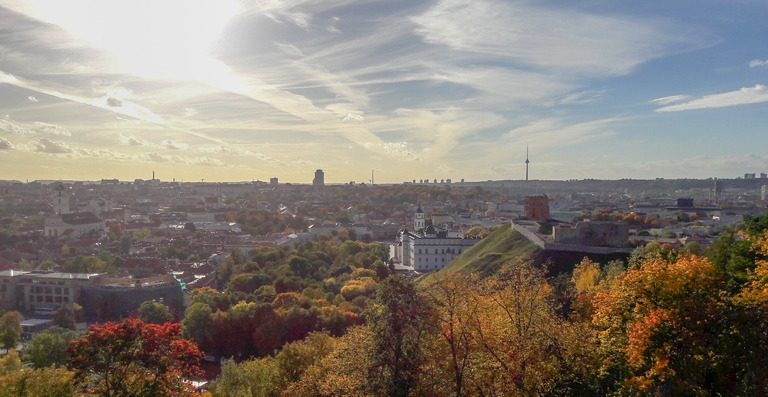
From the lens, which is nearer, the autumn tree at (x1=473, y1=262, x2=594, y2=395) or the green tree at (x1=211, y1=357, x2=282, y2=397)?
the autumn tree at (x1=473, y1=262, x2=594, y2=395)

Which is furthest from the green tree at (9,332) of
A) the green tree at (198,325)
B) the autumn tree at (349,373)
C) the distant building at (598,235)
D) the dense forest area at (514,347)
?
the distant building at (598,235)

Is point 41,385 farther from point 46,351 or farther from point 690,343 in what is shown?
point 690,343

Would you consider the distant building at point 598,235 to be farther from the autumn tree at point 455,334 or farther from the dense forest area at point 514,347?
the autumn tree at point 455,334

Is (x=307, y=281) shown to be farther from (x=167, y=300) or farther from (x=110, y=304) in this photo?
(x=110, y=304)

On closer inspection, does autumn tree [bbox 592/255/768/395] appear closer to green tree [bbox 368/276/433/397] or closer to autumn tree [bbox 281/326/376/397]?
green tree [bbox 368/276/433/397]

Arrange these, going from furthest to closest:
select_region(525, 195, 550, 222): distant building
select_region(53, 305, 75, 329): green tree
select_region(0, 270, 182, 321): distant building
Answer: select_region(525, 195, 550, 222): distant building → select_region(0, 270, 182, 321): distant building → select_region(53, 305, 75, 329): green tree

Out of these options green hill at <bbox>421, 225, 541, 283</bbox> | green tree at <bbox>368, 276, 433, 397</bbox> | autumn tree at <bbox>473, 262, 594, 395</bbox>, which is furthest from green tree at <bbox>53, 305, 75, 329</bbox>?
autumn tree at <bbox>473, 262, 594, 395</bbox>
